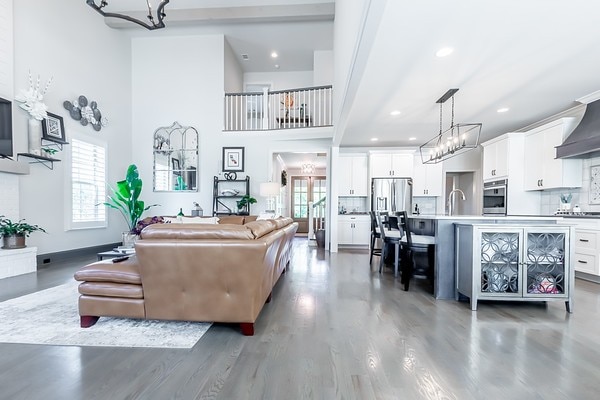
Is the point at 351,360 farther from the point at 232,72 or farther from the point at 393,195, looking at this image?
the point at 232,72

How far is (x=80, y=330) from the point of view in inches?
81.7

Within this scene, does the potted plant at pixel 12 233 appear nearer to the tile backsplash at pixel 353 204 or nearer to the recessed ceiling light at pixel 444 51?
the recessed ceiling light at pixel 444 51

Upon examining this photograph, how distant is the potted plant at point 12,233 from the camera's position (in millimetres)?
3757

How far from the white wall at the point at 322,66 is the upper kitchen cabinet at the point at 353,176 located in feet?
8.33

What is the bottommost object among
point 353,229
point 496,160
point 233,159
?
point 353,229

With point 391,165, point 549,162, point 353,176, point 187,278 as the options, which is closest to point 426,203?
point 391,165

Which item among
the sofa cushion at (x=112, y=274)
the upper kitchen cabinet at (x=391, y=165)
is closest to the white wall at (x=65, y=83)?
the sofa cushion at (x=112, y=274)

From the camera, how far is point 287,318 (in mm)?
2348

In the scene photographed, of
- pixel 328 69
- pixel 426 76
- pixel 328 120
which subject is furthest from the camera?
pixel 328 69

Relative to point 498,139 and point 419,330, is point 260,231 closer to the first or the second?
point 419,330

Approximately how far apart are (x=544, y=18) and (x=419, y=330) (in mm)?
2693

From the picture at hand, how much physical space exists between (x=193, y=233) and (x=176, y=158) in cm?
552

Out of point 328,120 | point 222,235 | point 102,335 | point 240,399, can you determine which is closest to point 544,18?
point 222,235

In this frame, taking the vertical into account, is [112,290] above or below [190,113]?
below
